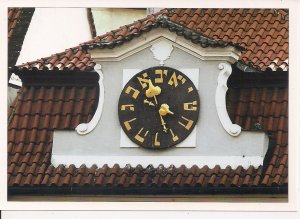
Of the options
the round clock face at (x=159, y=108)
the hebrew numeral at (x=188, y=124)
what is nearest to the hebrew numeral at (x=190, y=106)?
the round clock face at (x=159, y=108)

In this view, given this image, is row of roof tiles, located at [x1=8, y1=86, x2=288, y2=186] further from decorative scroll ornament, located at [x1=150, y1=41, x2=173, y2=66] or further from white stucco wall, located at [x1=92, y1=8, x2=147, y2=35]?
white stucco wall, located at [x1=92, y1=8, x2=147, y2=35]

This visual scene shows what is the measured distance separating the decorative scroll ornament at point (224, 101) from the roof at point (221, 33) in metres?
0.30

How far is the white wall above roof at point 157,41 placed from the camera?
1179 inches

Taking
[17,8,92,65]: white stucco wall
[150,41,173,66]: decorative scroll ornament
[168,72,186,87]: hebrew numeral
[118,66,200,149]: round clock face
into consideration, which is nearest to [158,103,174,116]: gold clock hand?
[118,66,200,149]: round clock face

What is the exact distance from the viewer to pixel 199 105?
2989 cm

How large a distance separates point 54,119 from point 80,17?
7.42ft

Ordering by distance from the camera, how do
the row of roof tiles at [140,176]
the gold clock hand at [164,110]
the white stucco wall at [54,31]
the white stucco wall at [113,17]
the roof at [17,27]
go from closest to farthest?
the row of roof tiles at [140,176], the gold clock hand at [164,110], the roof at [17,27], the white stucco wall at [54,31], the white stucco wall at [113,17]

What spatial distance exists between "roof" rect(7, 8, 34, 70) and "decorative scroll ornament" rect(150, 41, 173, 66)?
75.0 inches

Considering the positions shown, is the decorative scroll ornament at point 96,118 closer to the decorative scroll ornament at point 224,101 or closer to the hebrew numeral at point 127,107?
the hebrew numeral at point 127,107

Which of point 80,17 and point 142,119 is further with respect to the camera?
point 80,17

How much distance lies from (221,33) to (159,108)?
1737 mm

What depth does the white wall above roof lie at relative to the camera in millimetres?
29953
